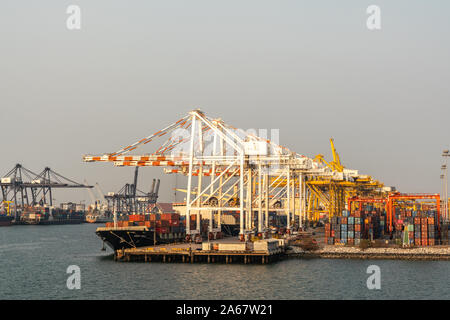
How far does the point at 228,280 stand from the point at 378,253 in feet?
77.3

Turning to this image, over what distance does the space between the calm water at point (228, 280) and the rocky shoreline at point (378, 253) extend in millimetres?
2627

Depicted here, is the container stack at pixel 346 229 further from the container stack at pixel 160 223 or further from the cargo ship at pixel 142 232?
the container stack at pixel 160 223

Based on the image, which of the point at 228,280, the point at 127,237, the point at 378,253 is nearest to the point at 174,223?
the point at 127,237

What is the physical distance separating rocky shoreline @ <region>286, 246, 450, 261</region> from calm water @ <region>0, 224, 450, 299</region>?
2627 mm

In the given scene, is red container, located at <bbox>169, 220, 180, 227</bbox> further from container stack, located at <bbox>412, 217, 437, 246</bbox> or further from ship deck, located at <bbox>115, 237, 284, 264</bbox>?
container stack, located at <bbox>412, 217, 437, 246</bbox>

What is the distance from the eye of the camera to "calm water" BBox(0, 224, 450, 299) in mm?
44094

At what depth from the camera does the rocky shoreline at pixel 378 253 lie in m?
64.6

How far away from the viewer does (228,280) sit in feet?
162

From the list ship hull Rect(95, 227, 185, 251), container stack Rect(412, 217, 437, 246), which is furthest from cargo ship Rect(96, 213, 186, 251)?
container stack Rect(412, 217, 437, 246)

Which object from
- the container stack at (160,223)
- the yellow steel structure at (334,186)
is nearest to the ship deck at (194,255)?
the container stack at (160,223)

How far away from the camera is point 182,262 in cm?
6088
